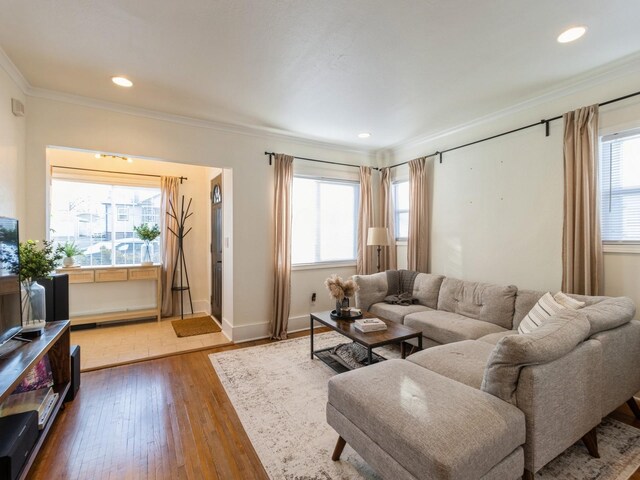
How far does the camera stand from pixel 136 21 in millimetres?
1970

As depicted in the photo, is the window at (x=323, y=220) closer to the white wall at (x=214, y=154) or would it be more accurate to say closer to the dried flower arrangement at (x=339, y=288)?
the white wall at (x=214, y=154)

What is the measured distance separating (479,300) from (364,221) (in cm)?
210

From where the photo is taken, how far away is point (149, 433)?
2.14m

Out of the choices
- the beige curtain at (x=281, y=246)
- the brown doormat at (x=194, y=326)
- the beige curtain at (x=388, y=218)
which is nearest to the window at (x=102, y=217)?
the brown doormat at (x=194, y=326)

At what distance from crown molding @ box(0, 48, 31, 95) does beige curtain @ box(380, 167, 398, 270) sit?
14.2 feet

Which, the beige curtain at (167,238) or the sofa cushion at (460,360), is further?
the beige curtain at (167,238)

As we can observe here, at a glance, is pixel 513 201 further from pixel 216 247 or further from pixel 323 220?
pixel 216 247

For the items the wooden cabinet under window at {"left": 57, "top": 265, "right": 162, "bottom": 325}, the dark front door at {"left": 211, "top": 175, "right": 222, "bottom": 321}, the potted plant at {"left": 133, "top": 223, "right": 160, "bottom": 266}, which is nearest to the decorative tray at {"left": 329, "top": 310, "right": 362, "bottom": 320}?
the dark front door at {"left": 211, "top": 175, "right": 222, "bottom": 321}

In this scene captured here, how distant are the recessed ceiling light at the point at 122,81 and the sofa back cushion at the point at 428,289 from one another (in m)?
3.80

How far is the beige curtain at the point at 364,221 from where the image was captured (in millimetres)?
4867

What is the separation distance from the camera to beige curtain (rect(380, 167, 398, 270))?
4.81 m

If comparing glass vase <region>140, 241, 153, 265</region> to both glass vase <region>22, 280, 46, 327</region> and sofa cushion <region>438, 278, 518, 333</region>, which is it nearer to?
glass vase <region>22, 280, 46, 327</region>

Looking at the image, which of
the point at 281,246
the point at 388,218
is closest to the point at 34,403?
the point at 281,246

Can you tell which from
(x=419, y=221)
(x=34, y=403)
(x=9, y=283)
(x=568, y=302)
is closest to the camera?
(x=9, y=283)
